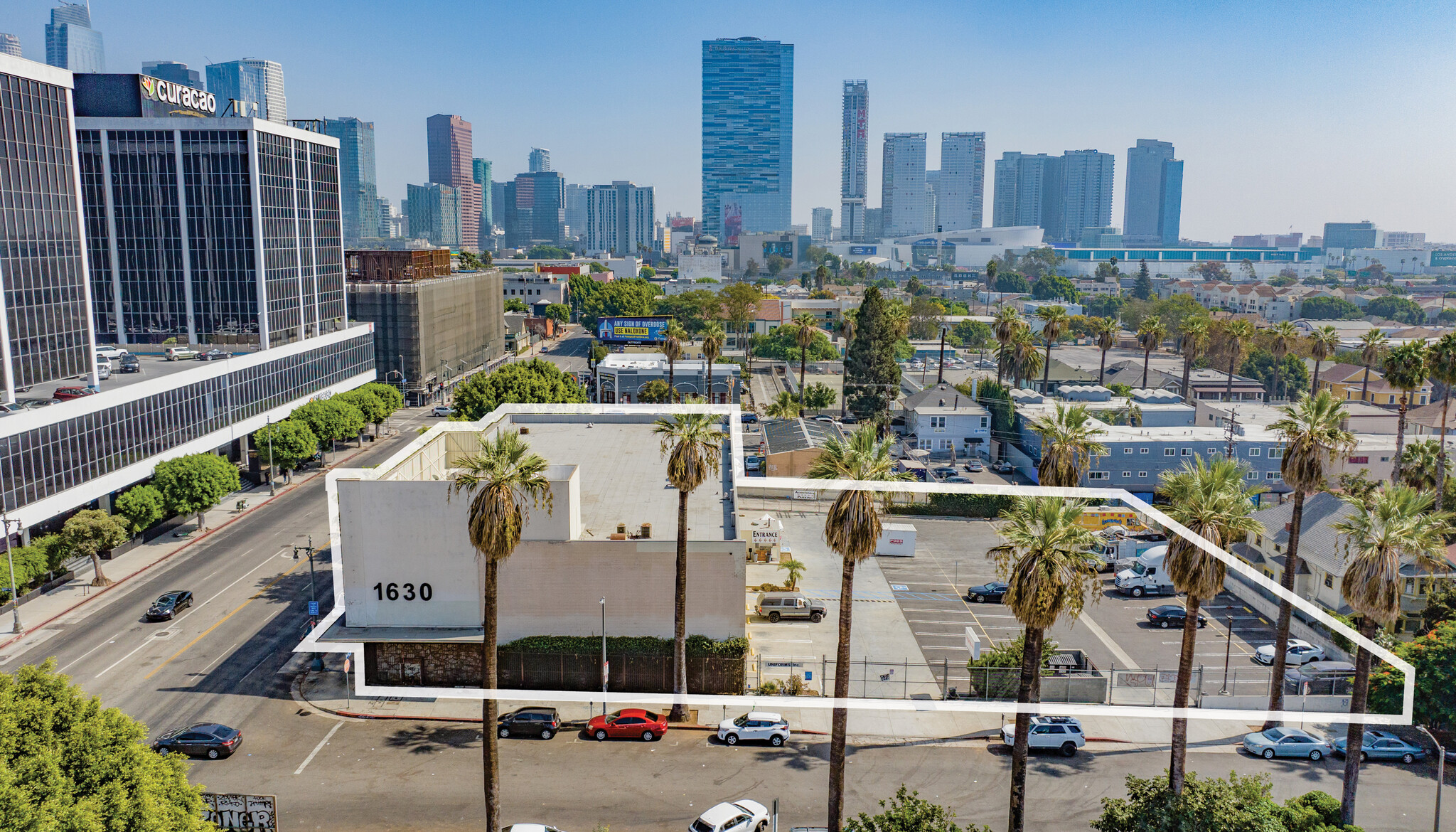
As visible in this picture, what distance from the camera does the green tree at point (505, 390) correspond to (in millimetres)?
55719

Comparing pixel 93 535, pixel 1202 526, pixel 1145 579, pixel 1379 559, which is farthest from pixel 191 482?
pixel 1379 559

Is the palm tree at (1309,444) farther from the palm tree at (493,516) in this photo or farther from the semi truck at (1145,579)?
the palm tree at (493,516)

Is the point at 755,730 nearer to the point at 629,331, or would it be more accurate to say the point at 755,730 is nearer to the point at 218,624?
the point at 218,624

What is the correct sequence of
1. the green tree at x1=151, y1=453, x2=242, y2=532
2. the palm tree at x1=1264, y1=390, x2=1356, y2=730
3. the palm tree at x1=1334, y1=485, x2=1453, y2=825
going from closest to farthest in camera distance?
the palm tree at x1=1334, y1=485, x2=1453, y2=825 < the palm tree at x1=1264, y1=390, x2=1356, y2=730 < the green tree at x1=151, y1=453, x2=242, y2=532

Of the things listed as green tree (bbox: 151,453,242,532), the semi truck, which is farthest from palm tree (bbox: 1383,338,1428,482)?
green tree (bbox: 151,453,242,532)

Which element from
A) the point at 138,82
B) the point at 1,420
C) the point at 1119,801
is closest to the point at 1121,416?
the point at 1119,801

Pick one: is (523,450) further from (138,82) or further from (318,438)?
(138,82)

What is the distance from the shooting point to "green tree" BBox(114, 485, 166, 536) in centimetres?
4412

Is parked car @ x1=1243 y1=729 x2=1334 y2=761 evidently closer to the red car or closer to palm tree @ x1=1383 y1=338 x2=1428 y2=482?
the red car

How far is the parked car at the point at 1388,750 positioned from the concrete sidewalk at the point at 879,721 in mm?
3092

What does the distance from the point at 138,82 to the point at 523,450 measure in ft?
187

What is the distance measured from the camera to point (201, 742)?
88.9ft

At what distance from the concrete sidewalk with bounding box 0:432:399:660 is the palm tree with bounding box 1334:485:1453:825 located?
43.4 meters

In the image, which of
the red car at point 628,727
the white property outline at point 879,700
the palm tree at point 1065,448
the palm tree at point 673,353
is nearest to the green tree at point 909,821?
the white property outline at point 879,700
